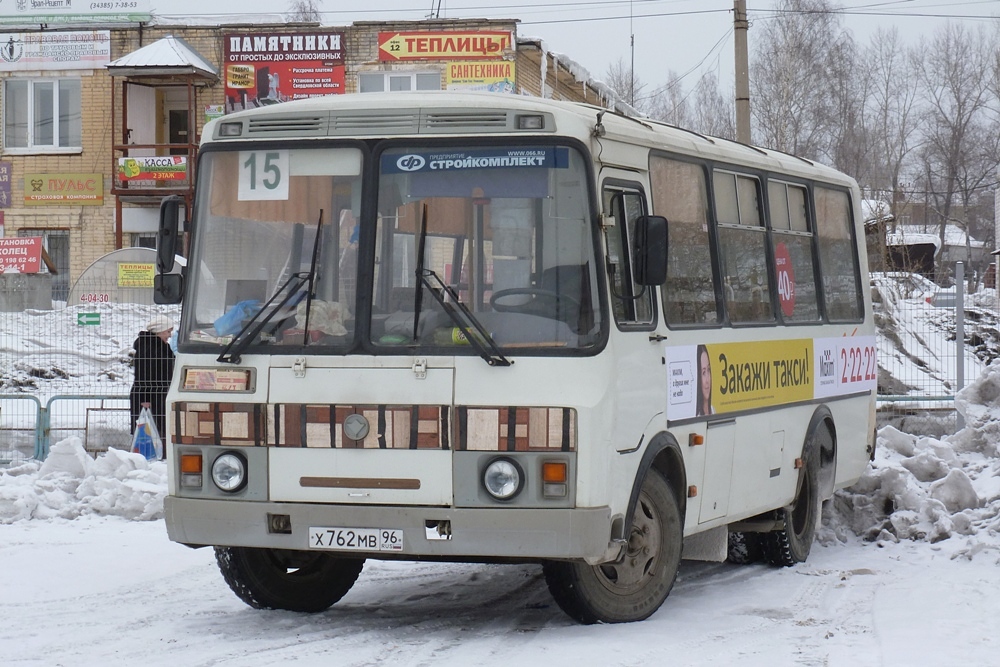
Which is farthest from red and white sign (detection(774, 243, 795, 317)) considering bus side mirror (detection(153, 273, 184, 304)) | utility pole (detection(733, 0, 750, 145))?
utility pole (detection(733, 0, 750, 145))

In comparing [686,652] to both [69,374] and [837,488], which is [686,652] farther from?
[69,374]

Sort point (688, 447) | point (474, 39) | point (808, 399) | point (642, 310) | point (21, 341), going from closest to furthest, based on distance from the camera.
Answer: point (642, 310)
point (688, 447)
point (808, 399)
point (21, 341)
point (474, 39)

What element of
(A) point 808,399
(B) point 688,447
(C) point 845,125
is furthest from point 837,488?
(C) point 845,125

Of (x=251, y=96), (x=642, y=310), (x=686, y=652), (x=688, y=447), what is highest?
(x=251, y=96)

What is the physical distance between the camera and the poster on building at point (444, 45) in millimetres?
31125

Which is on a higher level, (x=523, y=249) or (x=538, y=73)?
(x=538, y=73)

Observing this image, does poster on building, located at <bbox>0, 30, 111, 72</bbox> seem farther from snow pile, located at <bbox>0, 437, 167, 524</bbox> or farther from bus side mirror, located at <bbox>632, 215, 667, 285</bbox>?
bus side mirror, located at <bbox>632, 215, 667, 285</bbox>

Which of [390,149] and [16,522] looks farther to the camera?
[16,522]

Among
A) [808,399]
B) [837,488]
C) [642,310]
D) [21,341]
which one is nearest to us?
[642,310]

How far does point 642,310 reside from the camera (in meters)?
7.68

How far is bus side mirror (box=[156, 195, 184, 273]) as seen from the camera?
7.72 metres

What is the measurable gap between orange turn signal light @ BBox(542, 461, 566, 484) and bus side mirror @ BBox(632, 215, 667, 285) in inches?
42.6

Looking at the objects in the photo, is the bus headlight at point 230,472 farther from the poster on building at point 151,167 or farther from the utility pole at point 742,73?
the poster on building at point 151,167

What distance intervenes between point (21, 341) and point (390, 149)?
13.2 meters
